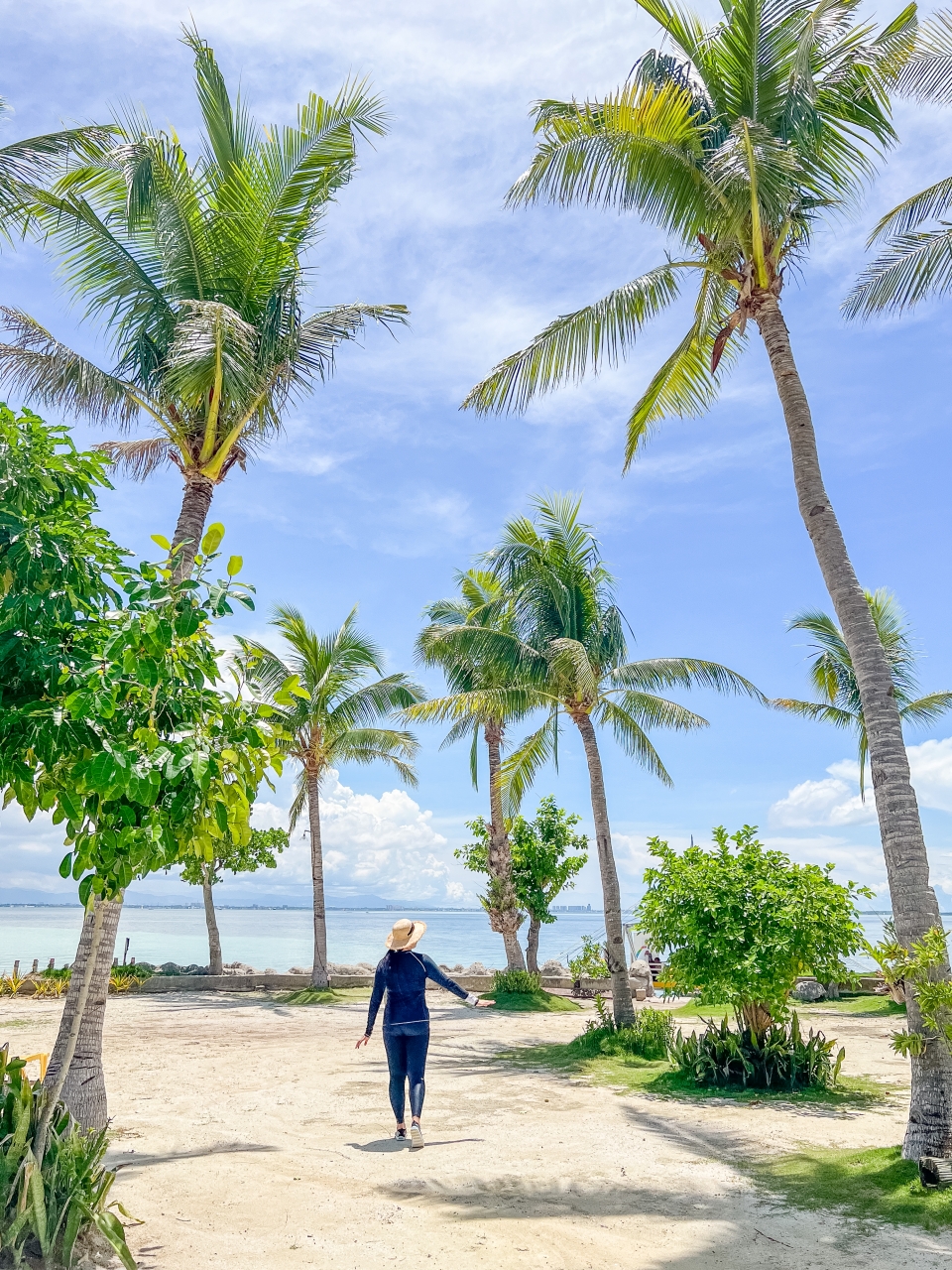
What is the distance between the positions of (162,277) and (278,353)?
1321 mm

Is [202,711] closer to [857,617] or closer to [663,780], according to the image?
[857,617]

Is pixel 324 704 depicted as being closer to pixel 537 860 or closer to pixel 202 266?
pixel 537 860

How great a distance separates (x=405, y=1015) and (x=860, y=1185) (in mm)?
3378

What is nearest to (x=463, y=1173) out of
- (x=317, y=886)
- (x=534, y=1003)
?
(x=534, y=1003)

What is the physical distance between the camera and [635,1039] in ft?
40.7

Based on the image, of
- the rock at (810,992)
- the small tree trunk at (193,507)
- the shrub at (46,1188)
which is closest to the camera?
the shrub at (46,1188)

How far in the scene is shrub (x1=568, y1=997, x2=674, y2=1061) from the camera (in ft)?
40.0

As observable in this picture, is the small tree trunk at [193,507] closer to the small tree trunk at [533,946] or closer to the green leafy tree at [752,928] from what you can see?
the green leafy tree at [752,928]

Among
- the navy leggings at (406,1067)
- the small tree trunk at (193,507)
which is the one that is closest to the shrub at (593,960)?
the navy leggings at (406,1067)

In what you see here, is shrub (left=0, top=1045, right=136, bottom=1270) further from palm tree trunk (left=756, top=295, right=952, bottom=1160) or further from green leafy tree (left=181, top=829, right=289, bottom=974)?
green leafy tree (left=181, top=829, right=289, bottom=974)

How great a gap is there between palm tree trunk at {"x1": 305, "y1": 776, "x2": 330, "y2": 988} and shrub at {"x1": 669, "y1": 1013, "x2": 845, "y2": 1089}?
13.9m

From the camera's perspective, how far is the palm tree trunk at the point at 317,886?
2247 centimetres

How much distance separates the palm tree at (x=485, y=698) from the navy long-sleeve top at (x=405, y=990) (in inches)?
332

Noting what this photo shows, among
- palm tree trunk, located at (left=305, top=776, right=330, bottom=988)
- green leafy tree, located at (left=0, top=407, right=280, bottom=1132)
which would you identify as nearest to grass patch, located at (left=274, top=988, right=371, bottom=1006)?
palm tree trunk, located at (left=305, top=776, right=330, bottom=988)
